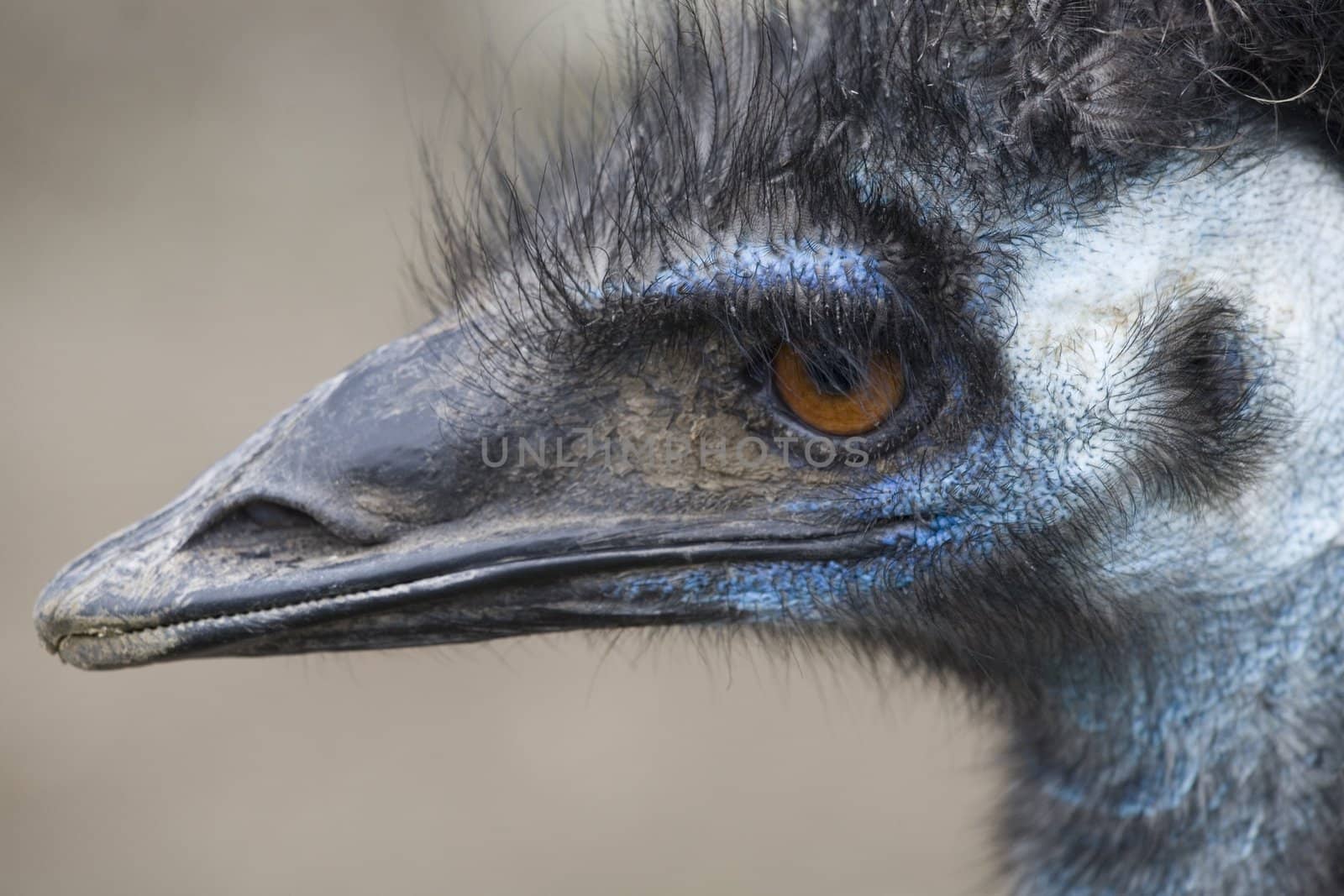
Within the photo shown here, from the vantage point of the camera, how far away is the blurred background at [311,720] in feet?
13.0

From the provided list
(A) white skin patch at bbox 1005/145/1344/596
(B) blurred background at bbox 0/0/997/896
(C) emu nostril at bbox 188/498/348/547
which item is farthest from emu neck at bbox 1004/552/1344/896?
(B) blurred background at bbox 0/0/997/896

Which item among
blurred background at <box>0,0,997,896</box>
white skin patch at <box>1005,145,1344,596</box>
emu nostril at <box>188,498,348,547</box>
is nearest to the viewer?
white skin patch at <box>1005,145,1344,596</box>

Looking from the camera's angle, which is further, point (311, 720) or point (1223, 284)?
point (311, 720)

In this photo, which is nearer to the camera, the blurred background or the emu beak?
the emu beak

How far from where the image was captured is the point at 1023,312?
1.40 m

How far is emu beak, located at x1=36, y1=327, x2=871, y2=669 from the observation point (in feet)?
4.82

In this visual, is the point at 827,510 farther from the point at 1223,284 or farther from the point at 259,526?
the point at 259,526

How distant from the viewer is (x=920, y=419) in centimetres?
145

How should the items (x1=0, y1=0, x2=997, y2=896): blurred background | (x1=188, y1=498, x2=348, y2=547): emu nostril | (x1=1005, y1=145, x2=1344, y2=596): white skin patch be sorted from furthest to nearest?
(x1=0, y1=0, x2=997, y2=896): blurred background < (x1=188, y1=498, x2=348, y2=547): emu nostril < (x1=1005, y1=145, x2=1344, y2=596): white skin patch

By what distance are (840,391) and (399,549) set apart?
0.44 metres

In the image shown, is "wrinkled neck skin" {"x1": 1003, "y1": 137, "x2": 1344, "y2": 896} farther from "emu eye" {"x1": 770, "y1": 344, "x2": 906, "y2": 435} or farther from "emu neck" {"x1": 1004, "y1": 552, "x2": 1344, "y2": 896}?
"emu eye" {"x1": 770, "y1": 344, "x2": 906, "y2": 435}

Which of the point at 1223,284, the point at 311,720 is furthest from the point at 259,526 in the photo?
the point at 311,720

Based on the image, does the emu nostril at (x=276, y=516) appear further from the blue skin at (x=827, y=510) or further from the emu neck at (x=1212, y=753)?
the emu neck at (x=1212, y=753)

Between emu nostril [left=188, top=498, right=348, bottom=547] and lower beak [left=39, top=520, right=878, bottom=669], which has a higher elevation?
emu nostril [left=188, top=498, right=348, bottom=547]
